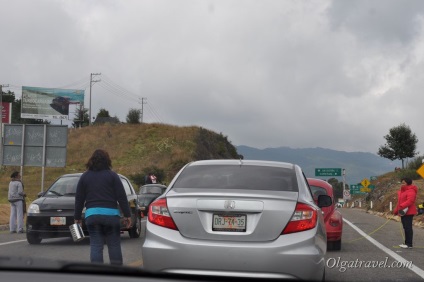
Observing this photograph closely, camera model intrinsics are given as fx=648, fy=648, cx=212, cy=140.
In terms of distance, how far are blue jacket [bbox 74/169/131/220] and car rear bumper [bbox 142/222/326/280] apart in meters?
2.10

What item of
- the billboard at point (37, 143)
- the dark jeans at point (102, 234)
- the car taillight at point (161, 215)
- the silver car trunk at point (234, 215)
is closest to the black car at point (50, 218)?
the dark jeans at point (102, 234)

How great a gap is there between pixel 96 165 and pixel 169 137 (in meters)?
78.5

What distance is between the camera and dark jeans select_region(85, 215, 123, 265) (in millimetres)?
8008

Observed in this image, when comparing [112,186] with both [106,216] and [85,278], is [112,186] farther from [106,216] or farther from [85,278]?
[85,278]

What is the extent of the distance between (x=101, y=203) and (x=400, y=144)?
209ft

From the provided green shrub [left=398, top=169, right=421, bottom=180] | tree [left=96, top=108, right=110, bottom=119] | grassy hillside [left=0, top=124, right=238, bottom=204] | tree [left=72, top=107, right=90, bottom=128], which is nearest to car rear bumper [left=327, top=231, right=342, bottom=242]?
green shrub [left=398, top=169, right=421, bottom=180]

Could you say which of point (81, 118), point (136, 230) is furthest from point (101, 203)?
point (81, 118)

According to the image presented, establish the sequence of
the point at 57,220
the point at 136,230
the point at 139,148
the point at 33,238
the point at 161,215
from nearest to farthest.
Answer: the point at 161,215 < the point at 57,220 < the point at 33,238 < the point at 136,230 < the point at 139,148

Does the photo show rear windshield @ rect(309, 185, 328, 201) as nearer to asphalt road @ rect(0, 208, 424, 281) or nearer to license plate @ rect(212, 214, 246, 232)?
asphalt road @ rect(0, 208, 424, 281)

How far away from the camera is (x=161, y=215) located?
6.34 metres

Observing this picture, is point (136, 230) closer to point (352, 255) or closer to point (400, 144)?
point (352, 255)

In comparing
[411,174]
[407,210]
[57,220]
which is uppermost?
[411,174]

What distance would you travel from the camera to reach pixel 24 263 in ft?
10.7

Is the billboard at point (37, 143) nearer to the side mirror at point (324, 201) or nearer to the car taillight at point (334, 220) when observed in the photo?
the car taillight at point (334, 220)
